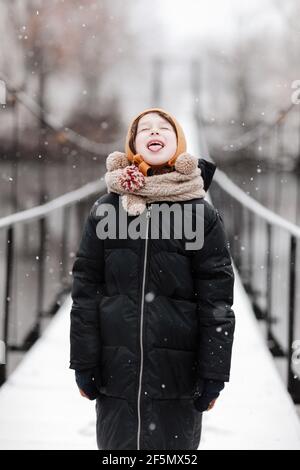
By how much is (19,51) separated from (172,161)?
12392 millimetres

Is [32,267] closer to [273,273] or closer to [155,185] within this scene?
[273,273]

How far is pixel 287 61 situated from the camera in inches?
792

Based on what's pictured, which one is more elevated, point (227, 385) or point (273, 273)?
point (273, 273)

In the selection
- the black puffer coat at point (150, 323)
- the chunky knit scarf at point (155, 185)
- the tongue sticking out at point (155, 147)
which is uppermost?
the tongue sticking out at point (155, 147)

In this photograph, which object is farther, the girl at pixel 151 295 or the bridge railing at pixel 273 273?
the bridge railing at pixel 273 273

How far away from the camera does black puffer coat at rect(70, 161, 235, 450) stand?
1.69 m

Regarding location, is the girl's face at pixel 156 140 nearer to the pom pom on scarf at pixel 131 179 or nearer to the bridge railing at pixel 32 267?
the pom pom on scarf at pixel 131 179

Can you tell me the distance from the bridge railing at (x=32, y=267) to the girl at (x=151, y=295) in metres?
1.11

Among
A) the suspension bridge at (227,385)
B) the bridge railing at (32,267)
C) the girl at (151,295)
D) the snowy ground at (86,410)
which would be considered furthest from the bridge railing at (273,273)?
the bridge railing at (32,267)

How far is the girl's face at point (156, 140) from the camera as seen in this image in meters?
1.73

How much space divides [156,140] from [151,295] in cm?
37

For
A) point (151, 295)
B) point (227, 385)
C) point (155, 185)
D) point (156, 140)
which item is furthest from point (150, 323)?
point (227, 385)

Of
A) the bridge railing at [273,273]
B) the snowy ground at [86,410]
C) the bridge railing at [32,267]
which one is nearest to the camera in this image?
the snowy ground at [86,410]

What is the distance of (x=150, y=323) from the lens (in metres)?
1.70
